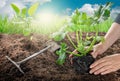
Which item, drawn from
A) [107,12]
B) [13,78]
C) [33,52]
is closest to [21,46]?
[33,52]

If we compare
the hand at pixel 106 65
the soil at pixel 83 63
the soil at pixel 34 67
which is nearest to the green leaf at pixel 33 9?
the soil at pixel 34 67

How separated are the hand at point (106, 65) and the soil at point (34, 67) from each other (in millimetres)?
50

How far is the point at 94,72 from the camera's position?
2.62 m

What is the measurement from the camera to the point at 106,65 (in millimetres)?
2588

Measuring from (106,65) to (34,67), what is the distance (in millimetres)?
622

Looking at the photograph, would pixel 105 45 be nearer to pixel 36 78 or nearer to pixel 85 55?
pixel 85 55

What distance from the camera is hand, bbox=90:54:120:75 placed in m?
2.57

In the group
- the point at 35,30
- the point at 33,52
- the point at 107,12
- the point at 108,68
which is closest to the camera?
the point at 107,12

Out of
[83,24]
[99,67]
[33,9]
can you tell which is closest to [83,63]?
[99,67]

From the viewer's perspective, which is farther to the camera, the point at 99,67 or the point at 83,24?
the point at 99,67

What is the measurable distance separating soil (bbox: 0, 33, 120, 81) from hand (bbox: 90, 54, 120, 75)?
5cm

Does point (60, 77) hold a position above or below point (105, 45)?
below

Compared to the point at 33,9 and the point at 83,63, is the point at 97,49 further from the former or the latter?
the point at 33,9

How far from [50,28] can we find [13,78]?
149cm
